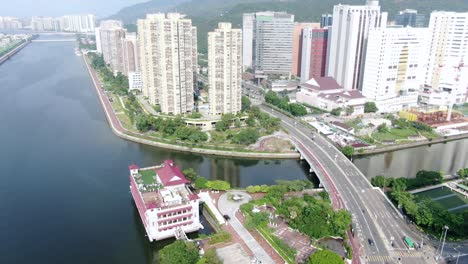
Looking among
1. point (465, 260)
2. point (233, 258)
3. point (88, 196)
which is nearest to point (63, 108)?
point (88, 196)

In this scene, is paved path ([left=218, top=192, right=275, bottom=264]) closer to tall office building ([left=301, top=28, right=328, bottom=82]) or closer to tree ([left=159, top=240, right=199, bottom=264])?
tree ([left=159, top=240, right=199, bottom=264])

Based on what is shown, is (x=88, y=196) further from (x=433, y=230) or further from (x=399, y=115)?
(x=399, y=115)

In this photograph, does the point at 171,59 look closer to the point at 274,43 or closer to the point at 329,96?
the point at 329,96

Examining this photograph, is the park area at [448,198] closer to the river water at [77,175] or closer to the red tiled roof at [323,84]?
the river water at [77,175]

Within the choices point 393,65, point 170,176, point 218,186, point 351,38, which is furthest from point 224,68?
point 393,65

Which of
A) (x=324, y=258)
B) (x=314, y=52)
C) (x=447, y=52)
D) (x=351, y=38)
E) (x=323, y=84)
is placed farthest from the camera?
(x=314, y=52)

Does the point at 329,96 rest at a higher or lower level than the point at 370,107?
higher

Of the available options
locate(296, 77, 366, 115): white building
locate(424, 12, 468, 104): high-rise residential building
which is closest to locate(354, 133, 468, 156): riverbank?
locate(296, 77, 366, 115): white building

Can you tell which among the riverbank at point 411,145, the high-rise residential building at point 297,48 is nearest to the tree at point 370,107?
the riverbank at point 411,145

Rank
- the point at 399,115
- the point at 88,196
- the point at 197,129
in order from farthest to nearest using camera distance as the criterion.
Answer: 1. the point at 399,115
2. the point at 197,129
3. the point at 88,196
